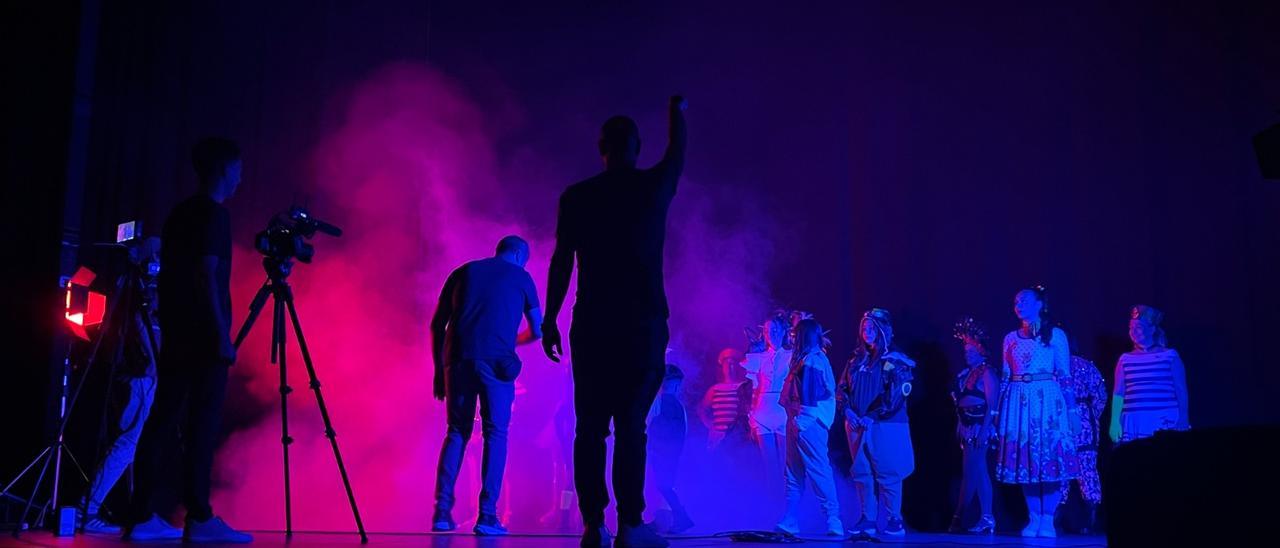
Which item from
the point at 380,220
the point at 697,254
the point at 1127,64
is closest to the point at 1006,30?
the point at 1127,64

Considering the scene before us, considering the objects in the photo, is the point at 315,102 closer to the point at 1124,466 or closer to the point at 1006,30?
the point at 1006,30

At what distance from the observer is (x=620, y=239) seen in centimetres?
380

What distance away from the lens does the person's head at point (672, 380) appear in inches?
308

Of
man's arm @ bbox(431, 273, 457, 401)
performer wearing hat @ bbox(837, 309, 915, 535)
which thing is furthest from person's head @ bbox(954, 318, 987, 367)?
man's arm @ bbox(431, 273, 457, 401)

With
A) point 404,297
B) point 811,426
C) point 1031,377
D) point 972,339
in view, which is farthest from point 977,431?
point 404,297

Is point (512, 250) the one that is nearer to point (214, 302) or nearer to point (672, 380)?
point (672, 380)

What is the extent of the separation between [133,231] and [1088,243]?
274 inches

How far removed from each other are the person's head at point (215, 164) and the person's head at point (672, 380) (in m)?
4.08

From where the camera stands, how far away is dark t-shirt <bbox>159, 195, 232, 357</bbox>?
13.8ft

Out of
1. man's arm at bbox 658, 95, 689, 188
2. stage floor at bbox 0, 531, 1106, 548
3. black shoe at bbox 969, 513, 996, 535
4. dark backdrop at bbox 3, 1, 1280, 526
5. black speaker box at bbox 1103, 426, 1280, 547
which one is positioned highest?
dark backdrop at bbox 3, 1, 1280, 526

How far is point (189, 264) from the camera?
4.30 m

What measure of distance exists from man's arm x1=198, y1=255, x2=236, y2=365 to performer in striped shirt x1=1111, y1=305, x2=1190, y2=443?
5939mm

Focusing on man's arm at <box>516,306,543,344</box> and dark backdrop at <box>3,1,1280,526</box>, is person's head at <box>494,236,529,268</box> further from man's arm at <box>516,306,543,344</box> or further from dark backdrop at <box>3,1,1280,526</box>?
dark backdrop at <box>3,1,1280,526</box>

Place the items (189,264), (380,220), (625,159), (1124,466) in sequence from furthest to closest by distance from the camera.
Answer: (380,220) < (189,264) < (625,159) < (1124,466)
